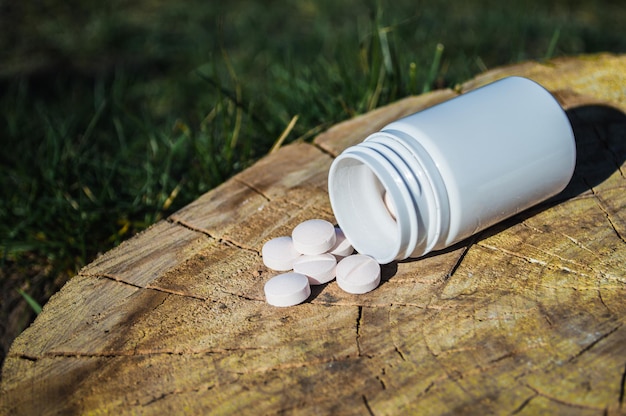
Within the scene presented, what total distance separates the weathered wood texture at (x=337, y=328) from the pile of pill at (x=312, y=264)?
0.04 m

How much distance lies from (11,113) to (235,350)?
244 centimetres

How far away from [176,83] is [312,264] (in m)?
2.89

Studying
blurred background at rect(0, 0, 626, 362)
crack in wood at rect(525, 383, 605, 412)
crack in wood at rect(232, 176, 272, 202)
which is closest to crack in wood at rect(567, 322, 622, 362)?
crack in wood at rect(525, 383, 605, 412)

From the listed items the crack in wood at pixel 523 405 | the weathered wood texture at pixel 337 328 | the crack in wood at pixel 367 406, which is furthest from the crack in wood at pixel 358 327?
the crack in wood at pixel 523 405

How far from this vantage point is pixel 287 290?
1722mm

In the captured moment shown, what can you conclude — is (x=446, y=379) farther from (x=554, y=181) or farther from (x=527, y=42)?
(x=527, y=42)

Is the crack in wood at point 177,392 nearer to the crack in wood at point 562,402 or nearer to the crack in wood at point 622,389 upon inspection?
the crack in wood at point 562,402

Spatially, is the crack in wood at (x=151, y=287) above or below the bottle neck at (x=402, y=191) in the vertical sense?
below

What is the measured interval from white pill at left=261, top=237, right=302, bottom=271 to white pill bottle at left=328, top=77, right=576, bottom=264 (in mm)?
158

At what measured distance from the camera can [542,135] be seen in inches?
71.5

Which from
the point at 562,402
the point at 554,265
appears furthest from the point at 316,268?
the point at 562,402

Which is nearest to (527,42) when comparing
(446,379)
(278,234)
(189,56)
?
(189,56)

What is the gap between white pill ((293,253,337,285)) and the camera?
1.83 metres

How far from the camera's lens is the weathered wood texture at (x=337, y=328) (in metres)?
1.47
